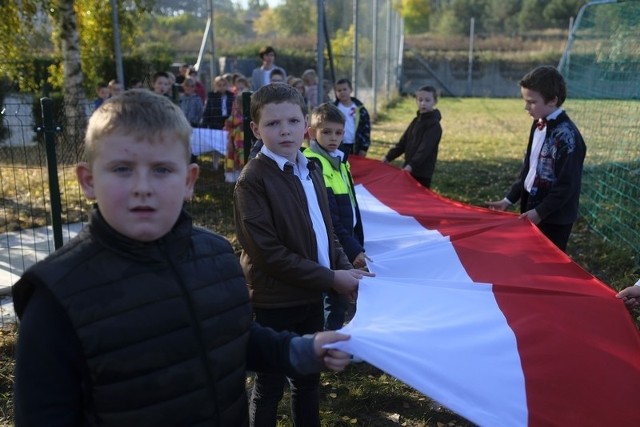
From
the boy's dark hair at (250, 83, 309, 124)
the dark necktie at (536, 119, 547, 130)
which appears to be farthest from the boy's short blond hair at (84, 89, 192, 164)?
the dark necktie at (536, 119, 547, 130)

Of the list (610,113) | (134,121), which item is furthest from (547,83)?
(610,113)

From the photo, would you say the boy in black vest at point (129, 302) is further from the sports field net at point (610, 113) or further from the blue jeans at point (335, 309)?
the sports field net at point (610, 113)

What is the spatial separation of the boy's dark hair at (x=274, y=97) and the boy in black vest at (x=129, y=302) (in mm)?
1300

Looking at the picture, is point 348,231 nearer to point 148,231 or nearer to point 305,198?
point 305,198

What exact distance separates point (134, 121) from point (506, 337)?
1690 mm

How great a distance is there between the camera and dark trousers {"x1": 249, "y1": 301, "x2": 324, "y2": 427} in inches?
112

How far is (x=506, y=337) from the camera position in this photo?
2.48 metres

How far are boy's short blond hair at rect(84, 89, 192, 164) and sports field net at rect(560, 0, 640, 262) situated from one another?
225 inches

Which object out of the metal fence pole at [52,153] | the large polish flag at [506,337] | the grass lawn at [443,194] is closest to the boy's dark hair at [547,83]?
the large polish flag at [506,337]

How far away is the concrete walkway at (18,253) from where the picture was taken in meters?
5.11

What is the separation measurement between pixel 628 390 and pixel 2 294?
4.76m

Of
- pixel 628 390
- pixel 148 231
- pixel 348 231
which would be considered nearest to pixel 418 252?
pixel 348 231

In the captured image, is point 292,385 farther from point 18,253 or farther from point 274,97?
point 18,253

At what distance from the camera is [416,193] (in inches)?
216
